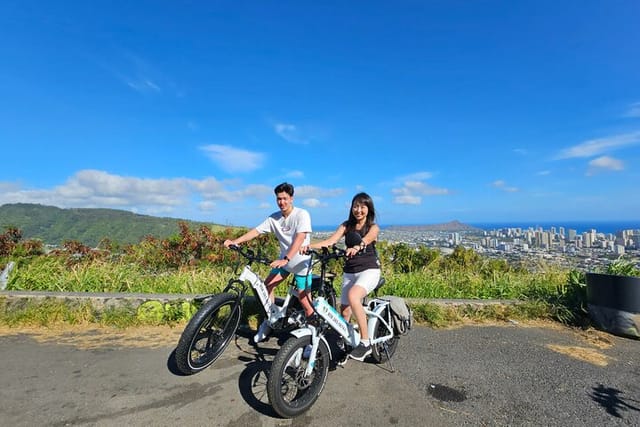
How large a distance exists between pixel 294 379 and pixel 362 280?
4.10 feet

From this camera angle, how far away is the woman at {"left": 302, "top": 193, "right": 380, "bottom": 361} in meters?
3.46

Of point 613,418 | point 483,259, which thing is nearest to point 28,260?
point 613,418

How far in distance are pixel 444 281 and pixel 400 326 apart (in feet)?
12.2

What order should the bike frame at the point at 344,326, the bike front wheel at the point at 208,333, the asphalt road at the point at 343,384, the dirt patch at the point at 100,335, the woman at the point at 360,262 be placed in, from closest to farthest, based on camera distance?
1. the asphalt road at the point at 343,384
2. the bike frame at the point at 344,326
3. the bike front wheel at the point at 208,333
4. the woman at the point at 360,262
5. the dirt patch at the point at 100,335

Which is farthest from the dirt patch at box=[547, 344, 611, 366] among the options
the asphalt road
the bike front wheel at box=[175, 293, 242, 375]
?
the bike front wheel at box=[175, 293, 242, 375]

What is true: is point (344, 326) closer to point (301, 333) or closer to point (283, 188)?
point (301, 333)

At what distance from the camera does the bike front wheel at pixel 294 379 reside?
2576mm

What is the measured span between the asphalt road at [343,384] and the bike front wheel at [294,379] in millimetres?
133

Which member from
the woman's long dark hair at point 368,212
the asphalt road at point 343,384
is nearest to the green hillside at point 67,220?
the asphalt road at point 343,384

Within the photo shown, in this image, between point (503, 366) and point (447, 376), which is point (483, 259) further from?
point (447, 376)

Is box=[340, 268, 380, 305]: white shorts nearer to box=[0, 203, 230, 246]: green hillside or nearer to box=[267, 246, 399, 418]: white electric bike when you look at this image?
box=[267, 246, 399, 418]: white electric bike

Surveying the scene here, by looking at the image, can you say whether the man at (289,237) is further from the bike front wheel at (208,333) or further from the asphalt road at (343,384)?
the asphalt road at (343,384)

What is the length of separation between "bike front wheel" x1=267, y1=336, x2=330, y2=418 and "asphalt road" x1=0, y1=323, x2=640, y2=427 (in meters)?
0.13

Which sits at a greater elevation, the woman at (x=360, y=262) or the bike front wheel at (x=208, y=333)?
the woman at (x=360, y=262)
